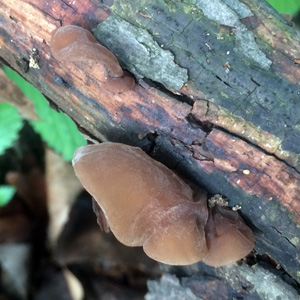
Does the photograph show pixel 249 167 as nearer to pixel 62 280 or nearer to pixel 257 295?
pixel 257 295

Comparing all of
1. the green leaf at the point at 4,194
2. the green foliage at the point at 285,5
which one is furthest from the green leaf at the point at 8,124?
the green foliage at the point at 285,5

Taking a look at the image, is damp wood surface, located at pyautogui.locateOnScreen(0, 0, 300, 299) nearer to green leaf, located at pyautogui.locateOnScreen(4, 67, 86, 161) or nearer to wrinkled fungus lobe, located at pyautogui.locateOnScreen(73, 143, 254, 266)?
wrinkled fungus lobe, located at pyautogui.locateOnScreen(73, 143, 254, 266)

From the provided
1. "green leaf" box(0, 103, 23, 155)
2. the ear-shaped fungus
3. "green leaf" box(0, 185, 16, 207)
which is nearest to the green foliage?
the ear-shaped fungus

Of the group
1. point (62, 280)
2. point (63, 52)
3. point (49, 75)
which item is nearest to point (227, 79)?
point (63, 52)

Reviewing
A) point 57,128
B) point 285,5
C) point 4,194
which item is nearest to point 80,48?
point 57,128

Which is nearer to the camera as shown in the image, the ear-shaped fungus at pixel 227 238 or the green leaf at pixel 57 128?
the ear-shaped fungus at pixel 227 238

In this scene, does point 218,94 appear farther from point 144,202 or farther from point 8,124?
point 8,124

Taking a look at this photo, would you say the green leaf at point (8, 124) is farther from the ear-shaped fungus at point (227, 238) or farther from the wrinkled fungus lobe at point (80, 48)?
the ear-shaped fungus at point (227, 238)

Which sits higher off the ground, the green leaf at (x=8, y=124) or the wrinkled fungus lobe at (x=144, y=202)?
the wrinkled fungus lobe at (x=144, y=202)
